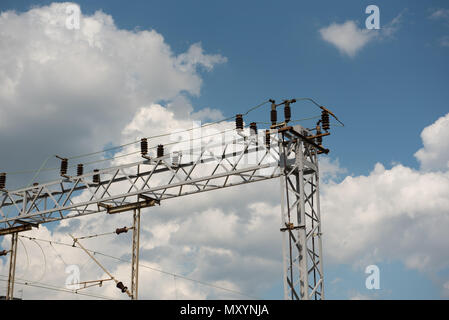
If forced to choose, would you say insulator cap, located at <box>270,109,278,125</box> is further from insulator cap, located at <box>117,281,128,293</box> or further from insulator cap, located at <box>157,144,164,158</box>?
insulator cap, located at <box>117,281,128,293</box>

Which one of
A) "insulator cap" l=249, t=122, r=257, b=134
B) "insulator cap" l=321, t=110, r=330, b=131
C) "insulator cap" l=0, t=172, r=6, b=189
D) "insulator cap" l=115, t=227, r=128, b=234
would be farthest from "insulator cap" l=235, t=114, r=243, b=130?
"insulator cap" l=0, t=172, r=6, b=189

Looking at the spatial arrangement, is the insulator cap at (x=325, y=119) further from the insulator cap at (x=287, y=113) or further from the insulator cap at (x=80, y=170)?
the insulator cap at (x=80, y=170)

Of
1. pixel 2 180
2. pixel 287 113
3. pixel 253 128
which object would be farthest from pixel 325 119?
pixel 2 180

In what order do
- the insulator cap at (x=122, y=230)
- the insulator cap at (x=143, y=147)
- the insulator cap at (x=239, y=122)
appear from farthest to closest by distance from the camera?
the insulator cap at (x=122, y=230) → the insulator cap at (x=143, y=147) → the insulator cap at (x=239, y=122)

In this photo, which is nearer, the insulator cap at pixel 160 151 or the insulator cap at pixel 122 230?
the insulator cap at pixel 160 151

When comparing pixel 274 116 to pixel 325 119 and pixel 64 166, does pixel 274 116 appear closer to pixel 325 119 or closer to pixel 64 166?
pixel 325 119

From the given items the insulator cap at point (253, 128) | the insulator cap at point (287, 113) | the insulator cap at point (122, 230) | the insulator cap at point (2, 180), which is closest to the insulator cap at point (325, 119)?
the insulator cap at point (287, 113)

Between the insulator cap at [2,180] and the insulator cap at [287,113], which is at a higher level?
the insulator cap at [2,180]

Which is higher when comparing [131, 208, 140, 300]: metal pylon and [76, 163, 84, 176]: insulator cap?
[76, 163, 84, 176]: insulator cap

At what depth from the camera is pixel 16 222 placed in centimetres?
3572

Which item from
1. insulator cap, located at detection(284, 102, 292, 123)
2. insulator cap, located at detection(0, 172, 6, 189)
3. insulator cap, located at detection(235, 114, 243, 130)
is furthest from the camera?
insulator cap, located at detection(0, 172, 6, 189)
